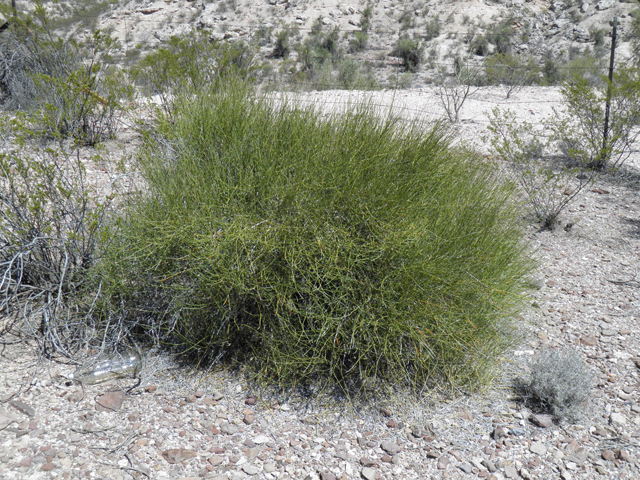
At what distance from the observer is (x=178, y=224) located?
8.39 ft

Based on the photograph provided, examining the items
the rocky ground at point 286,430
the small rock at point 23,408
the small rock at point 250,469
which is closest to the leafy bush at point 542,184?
the rocky ground at point 286,430

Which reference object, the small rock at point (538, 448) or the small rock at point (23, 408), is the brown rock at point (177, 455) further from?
the small rock at point (538, 448)

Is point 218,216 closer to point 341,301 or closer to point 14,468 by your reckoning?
point 341,301

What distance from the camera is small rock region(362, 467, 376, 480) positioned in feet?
6.69

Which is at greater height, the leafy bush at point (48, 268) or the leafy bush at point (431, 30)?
the leafy bush at point (431, 30)

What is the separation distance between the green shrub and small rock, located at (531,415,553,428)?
11.6 inches

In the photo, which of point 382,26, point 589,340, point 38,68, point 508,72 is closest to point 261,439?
point 589,340

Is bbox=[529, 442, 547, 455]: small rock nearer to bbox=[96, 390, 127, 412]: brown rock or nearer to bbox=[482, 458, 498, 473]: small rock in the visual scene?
bbox=[482, 458, 498, 473]: small rock

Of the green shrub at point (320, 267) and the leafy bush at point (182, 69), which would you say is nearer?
the green shrub at point (320, 267)

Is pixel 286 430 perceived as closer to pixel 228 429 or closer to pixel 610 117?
pixel 228 429

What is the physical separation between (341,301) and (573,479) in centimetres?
121

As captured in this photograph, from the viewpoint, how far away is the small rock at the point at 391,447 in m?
2.18

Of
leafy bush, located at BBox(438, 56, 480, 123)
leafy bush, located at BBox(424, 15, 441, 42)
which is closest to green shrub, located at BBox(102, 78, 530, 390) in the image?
leafy bush, located at BBox(438, 56, 480, 123)

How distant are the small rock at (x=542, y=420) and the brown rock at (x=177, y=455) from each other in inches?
61.5
